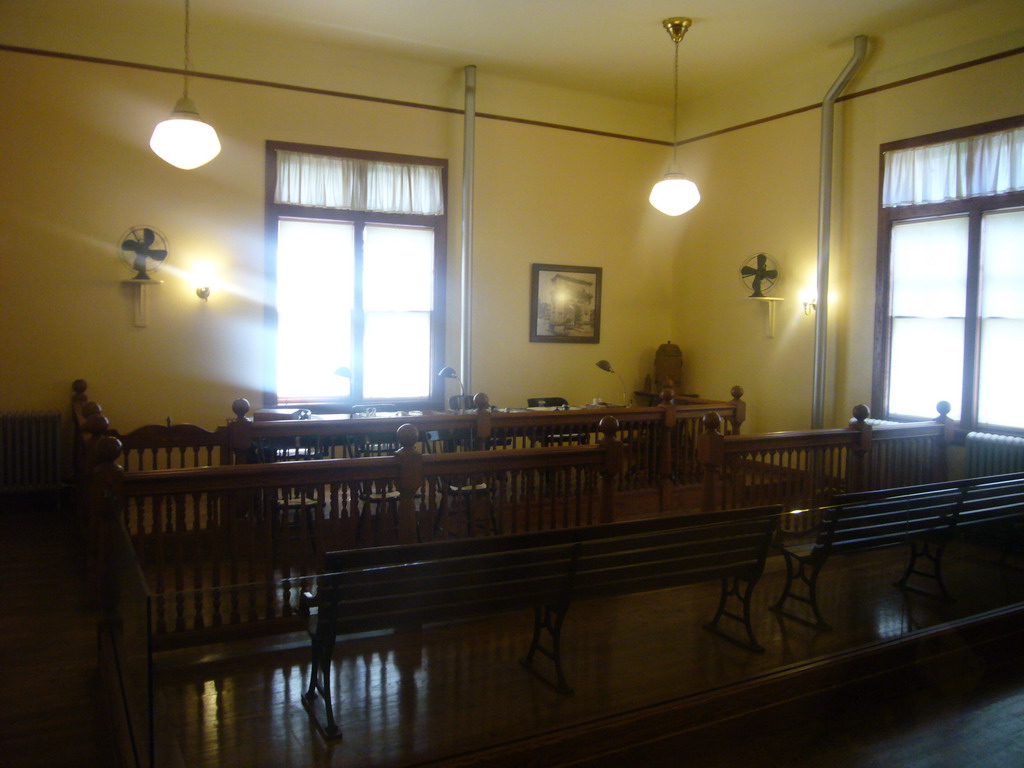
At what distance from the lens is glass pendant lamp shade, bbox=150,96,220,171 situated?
5082mm

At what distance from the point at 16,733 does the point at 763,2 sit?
6.72 m

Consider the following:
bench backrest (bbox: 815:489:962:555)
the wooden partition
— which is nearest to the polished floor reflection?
bench backrest (bbox: 815:489:962:555)

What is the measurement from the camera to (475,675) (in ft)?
8.63

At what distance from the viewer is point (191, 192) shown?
264 inches

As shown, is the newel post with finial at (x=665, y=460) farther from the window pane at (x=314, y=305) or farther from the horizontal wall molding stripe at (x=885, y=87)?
the horizontal wall molding stripe at (x=885, y=87)

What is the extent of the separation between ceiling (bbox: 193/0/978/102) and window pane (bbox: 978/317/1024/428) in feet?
8.55

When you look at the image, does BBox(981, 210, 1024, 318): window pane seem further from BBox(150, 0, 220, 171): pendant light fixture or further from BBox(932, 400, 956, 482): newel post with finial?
BBox(150, 0, 220, 171): pendant light fixture

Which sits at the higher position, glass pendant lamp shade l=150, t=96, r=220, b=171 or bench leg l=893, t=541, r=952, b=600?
glass pendant lamp shade l=150, t=96, r=220, b=171

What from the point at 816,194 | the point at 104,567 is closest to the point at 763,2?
the point at 816,194

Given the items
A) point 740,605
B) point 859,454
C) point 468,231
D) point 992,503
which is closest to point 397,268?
point 468,231

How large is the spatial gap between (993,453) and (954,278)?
1491mm

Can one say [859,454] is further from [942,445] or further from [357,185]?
[357,185]

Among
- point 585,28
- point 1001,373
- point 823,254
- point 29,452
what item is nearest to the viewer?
point 1001,373

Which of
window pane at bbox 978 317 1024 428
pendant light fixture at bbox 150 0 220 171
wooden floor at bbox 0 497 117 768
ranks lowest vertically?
wooden floor at bbox 0 497 117 768
